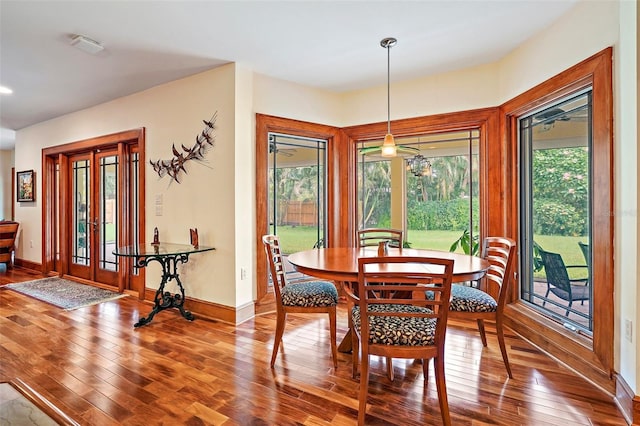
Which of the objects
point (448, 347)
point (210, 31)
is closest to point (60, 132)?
point (210, 31)

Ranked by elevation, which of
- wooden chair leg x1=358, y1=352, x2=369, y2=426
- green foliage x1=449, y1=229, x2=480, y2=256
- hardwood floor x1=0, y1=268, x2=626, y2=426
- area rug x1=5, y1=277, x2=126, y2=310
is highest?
green foliage x1=449, y1=229, x2=480, y2=256

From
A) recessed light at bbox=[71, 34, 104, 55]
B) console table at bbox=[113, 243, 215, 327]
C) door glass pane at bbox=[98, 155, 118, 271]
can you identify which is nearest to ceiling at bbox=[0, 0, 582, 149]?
recessed light at bbox=[71, 34, 104, 55]

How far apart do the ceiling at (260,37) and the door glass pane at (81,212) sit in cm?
150

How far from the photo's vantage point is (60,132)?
5184 mm

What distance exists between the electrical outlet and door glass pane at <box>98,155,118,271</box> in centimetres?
530

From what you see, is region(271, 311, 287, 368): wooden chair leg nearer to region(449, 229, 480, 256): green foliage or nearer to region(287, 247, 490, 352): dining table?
region(287, 247, 490, 352): dining table

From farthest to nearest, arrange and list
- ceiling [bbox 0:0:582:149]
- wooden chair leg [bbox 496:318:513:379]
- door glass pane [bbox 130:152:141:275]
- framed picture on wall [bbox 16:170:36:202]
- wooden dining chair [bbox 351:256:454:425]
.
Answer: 1. framed picture on wall [bbox 16:170:36:202]
2. door glass pane [bbox 130:152:141:275]
3. ceiling [bbox 0:0:582:149]
4. wooden chair leg [bbox 496:318:513:379]
5. wooden dining chair [bbox 351:256:454:425]

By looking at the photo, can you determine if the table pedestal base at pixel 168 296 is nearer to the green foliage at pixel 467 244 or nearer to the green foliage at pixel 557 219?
the green foliage at pixel 467 244

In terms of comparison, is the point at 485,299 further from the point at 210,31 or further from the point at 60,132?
the point at 60,132

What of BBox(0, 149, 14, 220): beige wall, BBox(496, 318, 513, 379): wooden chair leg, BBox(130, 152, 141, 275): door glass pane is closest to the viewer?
BBox(496, 318, 513, 379): wooden chair leg

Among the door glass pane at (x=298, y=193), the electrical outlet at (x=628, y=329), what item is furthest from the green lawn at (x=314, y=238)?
the electrical outlet at (x=628, y=329)

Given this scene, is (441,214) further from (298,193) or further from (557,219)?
(298,193)

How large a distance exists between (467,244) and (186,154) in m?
3.22

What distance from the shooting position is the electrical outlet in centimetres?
185
